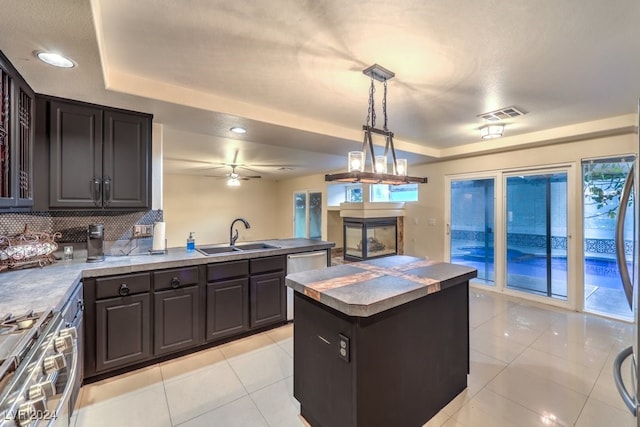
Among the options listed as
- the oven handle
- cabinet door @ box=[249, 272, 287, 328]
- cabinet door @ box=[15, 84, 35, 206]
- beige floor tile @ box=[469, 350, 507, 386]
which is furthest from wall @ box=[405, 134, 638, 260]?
cabinet door @ box=[15, 84, 35, 206]

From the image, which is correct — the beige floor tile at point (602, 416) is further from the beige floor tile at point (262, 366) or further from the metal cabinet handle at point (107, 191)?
the metal cabinet handle at point (107, 191)

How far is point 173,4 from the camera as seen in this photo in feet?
4.77

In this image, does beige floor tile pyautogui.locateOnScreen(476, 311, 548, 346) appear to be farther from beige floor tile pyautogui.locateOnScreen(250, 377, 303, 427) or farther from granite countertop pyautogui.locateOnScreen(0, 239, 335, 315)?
granite countertop pyautogui.locateOnScreen(0, 239, 335, 315)

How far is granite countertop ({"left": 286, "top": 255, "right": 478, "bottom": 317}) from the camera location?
4.77 feet

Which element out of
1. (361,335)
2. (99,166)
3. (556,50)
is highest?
(556,50)

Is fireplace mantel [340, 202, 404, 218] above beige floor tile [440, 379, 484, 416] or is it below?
above

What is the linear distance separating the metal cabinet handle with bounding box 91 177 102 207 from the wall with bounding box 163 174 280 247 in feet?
19.8

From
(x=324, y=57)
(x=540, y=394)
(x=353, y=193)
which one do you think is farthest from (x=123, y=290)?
(x=353, y=193)

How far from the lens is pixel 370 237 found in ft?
19.3

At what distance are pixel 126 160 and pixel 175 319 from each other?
1.51 m

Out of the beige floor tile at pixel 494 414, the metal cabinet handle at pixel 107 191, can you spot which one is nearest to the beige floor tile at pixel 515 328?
the beige floor tile at pixel 494 414

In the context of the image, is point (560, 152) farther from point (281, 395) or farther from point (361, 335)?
point (281, 395)

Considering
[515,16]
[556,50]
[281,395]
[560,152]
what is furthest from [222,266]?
[560,152]

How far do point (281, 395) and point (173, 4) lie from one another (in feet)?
8.48
